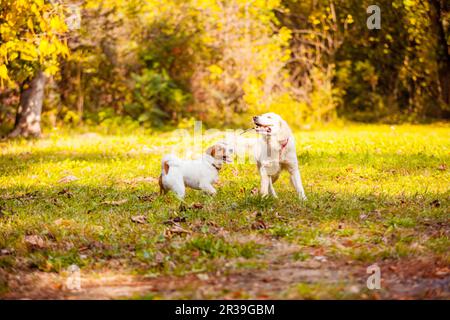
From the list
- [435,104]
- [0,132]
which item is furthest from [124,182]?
[435,104]

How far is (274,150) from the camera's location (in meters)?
8.23

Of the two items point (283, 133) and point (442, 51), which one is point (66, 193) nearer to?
point (283, 133)

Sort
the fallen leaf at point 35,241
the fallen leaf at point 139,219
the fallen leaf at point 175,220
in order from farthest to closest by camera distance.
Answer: the fallen leaf at point 139,219 → the fallen leaf at point 175,220 → the fallen leaf at point 35,241

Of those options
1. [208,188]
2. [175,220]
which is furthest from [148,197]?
[175,220]

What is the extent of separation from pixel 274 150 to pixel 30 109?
10.6 m

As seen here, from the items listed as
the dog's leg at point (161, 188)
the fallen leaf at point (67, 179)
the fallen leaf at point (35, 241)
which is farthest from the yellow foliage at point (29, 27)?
the fallen leaf at point (35, 241)

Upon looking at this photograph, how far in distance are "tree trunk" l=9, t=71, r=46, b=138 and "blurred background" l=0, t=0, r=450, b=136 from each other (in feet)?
1.79

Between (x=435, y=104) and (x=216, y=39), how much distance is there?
20.9ft

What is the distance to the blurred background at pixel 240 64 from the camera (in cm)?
1934

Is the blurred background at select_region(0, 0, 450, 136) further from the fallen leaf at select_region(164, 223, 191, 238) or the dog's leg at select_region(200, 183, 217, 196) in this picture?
the fallen leaf at select_region(164, 223, 191, 238)

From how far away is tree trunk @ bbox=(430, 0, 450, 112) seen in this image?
60.4 feet

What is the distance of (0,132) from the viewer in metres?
18.5

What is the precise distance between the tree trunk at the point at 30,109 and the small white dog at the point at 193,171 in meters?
9.67

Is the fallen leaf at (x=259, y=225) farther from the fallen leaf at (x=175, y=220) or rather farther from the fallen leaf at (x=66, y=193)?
the fallen leaf at (x=66, y=193)
